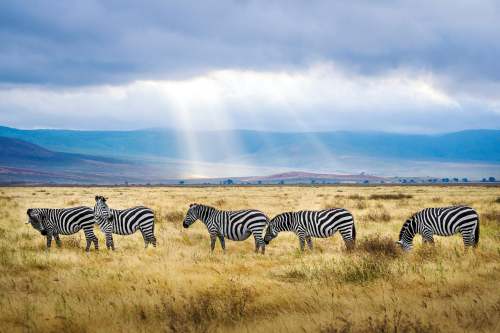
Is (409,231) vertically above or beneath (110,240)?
above

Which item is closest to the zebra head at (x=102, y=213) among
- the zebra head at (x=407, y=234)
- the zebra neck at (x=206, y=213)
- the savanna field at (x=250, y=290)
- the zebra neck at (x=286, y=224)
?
the savanna field at (x=250, y=290)

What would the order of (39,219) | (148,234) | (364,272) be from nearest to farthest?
(364,272)
(39,219)
(148,234)

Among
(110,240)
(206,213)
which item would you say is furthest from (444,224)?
(110,240)

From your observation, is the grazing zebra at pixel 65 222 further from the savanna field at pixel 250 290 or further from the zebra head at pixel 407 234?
the zebra head at pixel 407 234

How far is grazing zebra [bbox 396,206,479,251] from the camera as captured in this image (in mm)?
15992

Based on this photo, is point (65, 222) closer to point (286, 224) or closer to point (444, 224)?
point (286, 224)

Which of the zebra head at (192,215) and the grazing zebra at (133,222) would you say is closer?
the zebra head at (192,215)

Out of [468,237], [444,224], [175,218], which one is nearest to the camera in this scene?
[468,237]

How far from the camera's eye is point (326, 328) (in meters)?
7.97

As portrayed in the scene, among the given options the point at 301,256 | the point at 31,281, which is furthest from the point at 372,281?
the point at 31,281

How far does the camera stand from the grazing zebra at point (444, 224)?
1599 centimetres

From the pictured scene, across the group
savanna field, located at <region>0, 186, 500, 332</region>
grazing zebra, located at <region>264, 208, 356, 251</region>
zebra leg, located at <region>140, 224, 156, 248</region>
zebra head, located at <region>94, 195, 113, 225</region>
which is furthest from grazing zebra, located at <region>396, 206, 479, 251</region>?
zebra head, located at <region>94, 195, 113, 225</region>

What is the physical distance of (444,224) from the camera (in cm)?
1625

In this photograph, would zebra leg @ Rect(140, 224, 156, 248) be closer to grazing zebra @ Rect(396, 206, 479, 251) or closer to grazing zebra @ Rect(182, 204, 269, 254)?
grazing zebra @ Rect(182, 204, 269, 254)
